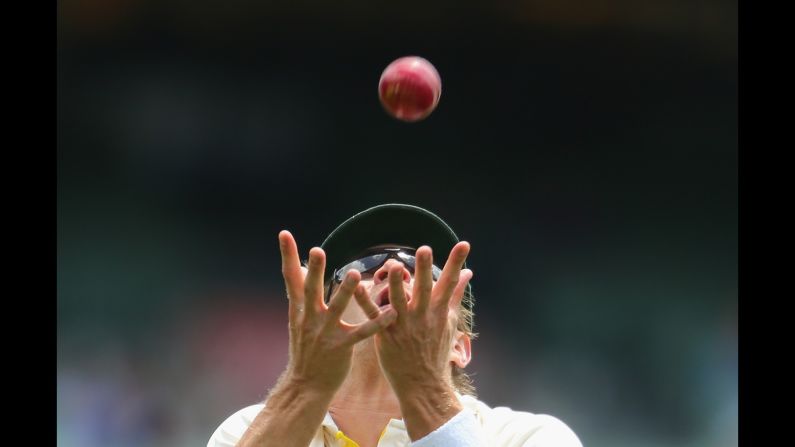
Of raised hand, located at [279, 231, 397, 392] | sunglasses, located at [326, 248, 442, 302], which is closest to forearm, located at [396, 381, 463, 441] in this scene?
raised hand, located at [279, 231, 397, 392]

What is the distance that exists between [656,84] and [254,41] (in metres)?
3.59

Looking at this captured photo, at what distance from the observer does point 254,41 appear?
26.1ft

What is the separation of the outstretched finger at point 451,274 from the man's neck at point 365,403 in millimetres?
642

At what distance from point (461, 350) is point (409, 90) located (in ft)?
3.33

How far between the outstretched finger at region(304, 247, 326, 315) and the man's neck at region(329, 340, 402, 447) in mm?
588

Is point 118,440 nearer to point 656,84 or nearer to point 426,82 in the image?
point 426,82

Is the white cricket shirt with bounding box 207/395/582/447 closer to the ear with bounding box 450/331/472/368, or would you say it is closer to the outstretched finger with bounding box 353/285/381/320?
the ear with bounding box 450/331/472/368

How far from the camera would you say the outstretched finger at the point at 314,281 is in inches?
91.0

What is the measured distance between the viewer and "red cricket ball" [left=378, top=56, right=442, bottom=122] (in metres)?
3.46

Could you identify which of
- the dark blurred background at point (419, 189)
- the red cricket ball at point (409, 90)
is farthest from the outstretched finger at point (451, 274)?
the dark blurred background at point (419, 189)

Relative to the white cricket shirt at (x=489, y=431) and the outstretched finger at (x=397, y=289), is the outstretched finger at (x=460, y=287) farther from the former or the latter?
the white cricket shirt at (x=489, y=431)

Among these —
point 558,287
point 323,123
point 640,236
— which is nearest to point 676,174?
point 640,236

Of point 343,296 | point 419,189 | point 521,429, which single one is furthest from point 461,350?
point 419,189

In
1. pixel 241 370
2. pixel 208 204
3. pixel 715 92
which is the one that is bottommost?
pixel 241 370
